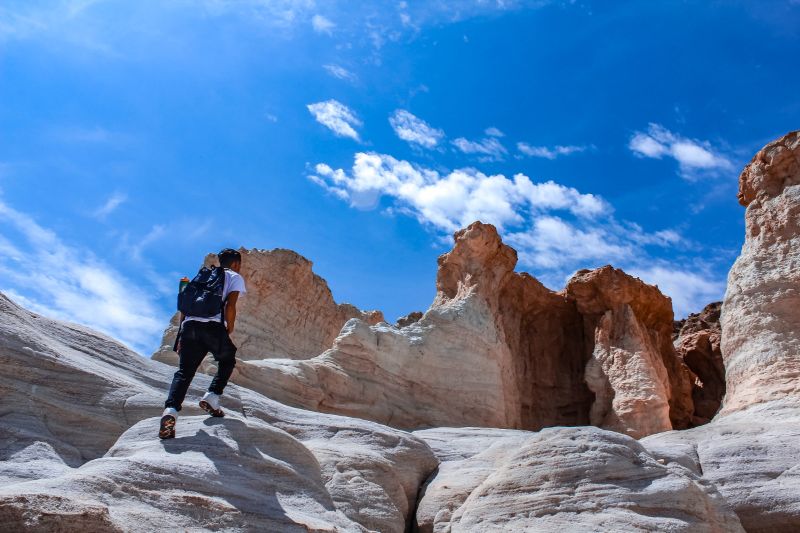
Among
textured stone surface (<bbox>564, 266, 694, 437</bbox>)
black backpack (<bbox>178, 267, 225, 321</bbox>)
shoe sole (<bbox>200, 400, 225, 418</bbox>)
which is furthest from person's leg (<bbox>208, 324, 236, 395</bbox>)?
textured stone surface (<bbox>564, 266, 694, 437</bbox>)

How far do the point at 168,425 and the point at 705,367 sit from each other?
20.2 m

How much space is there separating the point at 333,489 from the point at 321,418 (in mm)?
3032

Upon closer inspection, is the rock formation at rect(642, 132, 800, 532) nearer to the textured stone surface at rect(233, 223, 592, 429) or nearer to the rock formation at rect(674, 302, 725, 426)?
the textured stone surface at rect(233, 223, 592, 429)

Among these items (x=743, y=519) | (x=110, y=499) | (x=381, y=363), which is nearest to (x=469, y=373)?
(x=381, y=363)

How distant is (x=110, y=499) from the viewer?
650cm

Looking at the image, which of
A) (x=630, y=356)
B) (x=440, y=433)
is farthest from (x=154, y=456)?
(x=630, y=356)

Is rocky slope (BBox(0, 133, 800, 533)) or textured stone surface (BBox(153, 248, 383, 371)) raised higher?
textured stone surface (BBox(153, 248, 383, 371))

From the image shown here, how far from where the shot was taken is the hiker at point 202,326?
8.08 meters

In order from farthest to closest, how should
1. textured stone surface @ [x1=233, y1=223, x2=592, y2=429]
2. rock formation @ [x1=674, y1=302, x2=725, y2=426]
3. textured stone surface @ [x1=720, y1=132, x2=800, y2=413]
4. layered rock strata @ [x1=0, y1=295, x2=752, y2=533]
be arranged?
rock formation @ [x1=674, y1=302, x2=725, y2=426]
textured stone surface @ [x1=233, y1=223, x2=592, y2=429]
textured stone surface @ [x1=720, y1=132, x2=800, y2=413]
layered rock strata @ [x1=0, y1=295, x2=752, y2=533]

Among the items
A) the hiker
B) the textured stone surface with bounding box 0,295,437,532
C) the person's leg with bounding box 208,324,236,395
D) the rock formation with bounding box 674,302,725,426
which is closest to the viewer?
the textured stone surface with bounding box 0,295,437,532

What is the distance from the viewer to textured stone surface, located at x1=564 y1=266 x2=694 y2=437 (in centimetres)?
1802

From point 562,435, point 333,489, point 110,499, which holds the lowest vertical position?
point 110,499

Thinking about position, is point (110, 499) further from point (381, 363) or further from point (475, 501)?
point (381, 363)

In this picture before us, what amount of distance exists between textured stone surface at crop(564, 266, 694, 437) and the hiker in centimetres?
1196
